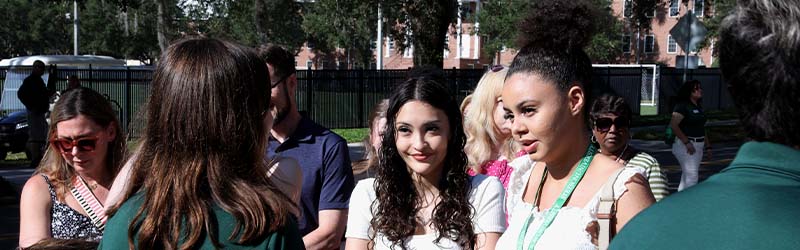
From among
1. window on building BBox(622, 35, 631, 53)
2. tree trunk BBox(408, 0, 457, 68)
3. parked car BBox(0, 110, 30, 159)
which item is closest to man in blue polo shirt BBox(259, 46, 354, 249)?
parked car BBox(0, 110, 30, 159)

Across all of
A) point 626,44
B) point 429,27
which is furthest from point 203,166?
point 626,44

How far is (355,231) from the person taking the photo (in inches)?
143

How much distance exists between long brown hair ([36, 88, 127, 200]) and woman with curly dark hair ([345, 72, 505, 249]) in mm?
1070

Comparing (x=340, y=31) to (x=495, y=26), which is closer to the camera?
(x=340, y=31)

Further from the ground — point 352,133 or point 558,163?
point 558,163

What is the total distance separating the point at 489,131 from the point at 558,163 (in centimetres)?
172

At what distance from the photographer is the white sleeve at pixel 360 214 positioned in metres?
3.63

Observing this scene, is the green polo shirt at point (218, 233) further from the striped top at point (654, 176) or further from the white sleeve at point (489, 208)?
the striped top at point (654, 176)

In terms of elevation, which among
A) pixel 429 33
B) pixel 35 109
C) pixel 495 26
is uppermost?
pixel 495 26

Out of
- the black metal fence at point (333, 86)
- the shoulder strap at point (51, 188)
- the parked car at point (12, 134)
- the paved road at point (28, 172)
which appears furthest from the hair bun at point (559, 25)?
the parked car at point (12, 134)

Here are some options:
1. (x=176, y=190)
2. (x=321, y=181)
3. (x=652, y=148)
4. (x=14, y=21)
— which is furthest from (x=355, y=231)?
(x=14, y=21)

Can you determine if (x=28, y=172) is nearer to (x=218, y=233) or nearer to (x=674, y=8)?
(x=218, y=233)

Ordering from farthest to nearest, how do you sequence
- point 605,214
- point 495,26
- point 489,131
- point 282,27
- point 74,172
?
point 282,27 < point 495,26 < point 489,131 < point 74,172 < point 605,214

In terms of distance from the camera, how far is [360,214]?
12.0 ft
